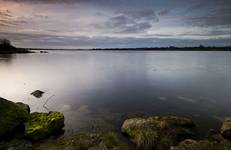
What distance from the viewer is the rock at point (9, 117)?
12367mm

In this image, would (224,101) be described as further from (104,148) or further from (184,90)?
(104,148)

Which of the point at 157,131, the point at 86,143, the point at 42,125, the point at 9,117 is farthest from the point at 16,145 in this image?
the point at 157,131

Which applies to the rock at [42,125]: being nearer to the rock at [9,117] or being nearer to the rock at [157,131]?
the rock at [9,117]

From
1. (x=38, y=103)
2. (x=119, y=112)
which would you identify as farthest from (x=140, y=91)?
(x=38, y=103)

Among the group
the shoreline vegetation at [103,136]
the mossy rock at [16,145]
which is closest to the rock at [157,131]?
the shoreline vegetation at [103,136]

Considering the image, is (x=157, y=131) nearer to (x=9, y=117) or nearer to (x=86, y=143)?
(x=86, y=143)

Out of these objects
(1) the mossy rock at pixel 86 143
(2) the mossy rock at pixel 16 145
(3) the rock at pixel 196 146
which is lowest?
(2) the mossy rock at pixel 16 145

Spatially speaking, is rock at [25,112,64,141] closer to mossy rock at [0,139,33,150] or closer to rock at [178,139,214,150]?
mossy rock at [0,139,33,150]

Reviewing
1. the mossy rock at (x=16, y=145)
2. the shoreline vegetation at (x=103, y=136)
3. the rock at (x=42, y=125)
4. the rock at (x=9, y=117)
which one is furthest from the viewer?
the rock at (x=9, y=117)

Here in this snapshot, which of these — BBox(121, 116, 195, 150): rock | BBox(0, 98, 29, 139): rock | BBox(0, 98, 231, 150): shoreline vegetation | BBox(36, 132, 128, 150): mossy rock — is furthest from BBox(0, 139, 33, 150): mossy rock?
BBox(121, 116, 195, 150): rock

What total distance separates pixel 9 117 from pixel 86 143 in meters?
5.71

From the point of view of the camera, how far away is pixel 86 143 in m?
11.4

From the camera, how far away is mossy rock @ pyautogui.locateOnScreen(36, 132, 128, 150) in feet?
35.5

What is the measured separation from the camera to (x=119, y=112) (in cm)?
1870
